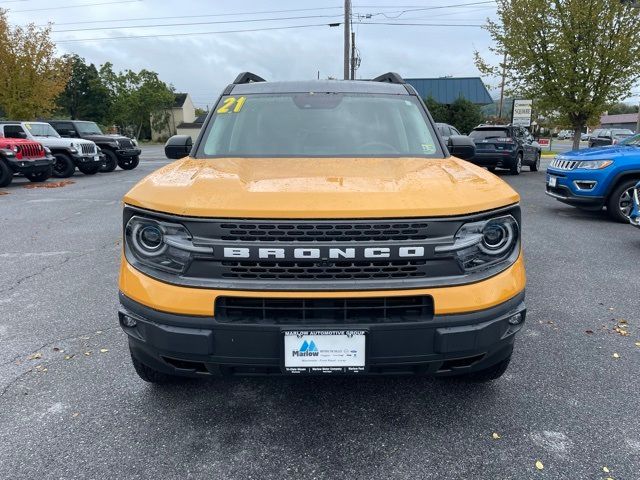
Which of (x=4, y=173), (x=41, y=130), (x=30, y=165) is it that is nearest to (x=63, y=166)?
(x=41, y=130)

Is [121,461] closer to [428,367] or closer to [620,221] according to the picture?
[428,367]

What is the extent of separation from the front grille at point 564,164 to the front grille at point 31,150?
1364cm

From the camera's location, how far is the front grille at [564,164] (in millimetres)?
8422

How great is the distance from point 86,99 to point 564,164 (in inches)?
2835

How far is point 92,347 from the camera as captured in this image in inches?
136

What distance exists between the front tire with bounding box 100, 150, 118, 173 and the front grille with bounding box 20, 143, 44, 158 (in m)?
4.36

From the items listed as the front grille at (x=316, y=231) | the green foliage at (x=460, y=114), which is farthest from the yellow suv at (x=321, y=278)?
the green foliage at (x=460, y=114)

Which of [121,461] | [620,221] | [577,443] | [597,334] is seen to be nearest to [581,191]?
[620,221]

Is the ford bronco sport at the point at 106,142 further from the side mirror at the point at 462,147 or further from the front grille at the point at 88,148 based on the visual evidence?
the side mirror at the point at 462,147

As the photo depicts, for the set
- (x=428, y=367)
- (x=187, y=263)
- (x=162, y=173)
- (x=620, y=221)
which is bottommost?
(x=620, y=221)

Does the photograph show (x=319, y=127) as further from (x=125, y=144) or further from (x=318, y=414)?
(x=125, y=144)

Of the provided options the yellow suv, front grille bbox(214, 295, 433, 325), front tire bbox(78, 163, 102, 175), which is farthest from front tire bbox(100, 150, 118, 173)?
front grille bbox(214, 295, 433, 325)

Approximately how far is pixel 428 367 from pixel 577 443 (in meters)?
0.90

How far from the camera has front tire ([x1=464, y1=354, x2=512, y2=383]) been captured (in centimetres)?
266
